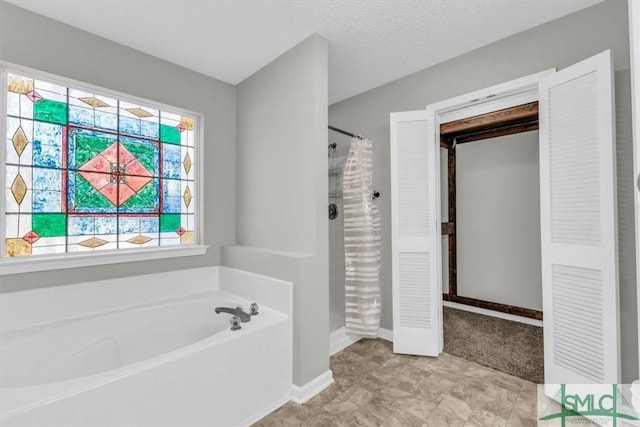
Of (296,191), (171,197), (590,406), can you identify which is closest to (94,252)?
(171,197)

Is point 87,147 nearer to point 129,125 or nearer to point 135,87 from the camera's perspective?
point 129,125

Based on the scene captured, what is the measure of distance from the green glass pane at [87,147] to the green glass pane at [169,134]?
422 millimetres

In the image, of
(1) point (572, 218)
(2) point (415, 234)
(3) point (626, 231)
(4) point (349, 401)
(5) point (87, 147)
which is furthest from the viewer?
(2) point (415, 234)

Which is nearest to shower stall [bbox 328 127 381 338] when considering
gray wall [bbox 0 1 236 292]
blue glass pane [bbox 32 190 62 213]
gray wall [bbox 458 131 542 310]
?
gray wall [bbox 0 1 236 292]

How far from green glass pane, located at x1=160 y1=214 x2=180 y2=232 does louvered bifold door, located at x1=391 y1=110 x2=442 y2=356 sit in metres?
1.91

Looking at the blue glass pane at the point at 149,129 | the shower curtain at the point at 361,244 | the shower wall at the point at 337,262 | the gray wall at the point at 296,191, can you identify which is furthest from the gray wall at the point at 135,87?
the shower curtain at the point at 361,244

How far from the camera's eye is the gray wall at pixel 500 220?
10.7 ft

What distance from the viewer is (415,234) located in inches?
96.8

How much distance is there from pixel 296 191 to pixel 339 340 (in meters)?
1.46

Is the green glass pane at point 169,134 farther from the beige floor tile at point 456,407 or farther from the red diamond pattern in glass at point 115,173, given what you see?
the beige floor tile at point 456,407

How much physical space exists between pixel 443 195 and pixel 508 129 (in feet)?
3.46

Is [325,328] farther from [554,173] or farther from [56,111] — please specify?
[56,111]

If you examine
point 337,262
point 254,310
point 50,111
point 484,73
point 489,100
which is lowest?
point 254,310

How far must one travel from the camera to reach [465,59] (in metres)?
2.35
